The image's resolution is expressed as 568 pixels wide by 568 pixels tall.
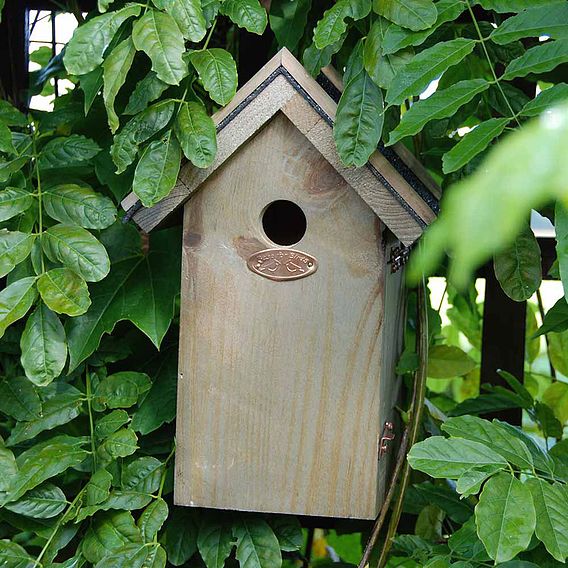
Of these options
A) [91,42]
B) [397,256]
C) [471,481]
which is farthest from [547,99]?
[91,42]

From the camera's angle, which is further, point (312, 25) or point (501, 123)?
point (312, 25)

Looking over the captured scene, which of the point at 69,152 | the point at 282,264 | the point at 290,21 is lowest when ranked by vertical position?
the point at 282,264

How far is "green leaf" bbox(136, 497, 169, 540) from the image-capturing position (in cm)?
113

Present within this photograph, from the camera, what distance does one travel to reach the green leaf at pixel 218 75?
3.25 feet

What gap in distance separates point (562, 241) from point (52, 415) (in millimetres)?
751

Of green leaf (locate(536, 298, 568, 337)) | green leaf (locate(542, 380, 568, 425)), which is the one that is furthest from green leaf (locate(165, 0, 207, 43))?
green leaf (locate(542, 380, 568, 425))

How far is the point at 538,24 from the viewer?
34.9 inches

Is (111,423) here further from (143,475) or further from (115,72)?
(115,72)

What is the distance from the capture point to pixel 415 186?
3.33ft

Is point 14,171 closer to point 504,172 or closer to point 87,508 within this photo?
point 87,508

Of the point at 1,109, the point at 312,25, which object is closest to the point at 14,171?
the point at 1,109

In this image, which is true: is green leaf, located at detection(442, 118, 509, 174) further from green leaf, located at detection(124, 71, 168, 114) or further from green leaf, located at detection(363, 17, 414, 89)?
green leaf, located at detection(124, 71, 168, 114)

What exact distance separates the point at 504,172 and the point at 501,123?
26.0 inches

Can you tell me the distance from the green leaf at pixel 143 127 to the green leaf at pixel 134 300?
0.21m
